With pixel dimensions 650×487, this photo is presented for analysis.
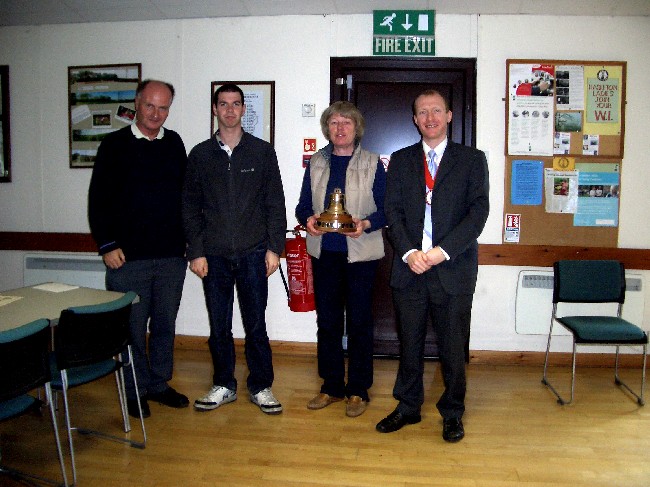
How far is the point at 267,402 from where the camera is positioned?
2.91m

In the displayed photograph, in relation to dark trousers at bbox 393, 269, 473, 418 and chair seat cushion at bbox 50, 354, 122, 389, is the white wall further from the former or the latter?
chair seat cushion at bbox 50, 354, 122, 389

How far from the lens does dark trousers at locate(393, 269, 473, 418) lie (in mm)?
2545

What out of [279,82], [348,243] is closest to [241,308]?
[348,243]

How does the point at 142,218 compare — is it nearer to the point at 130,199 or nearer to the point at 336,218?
the point at 130,199

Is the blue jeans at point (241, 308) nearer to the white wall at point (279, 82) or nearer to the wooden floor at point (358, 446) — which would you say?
the wooden floor at point (358, 446)

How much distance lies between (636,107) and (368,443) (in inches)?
125

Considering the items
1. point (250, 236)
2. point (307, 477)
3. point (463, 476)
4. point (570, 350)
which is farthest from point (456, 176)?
point (570, 350)

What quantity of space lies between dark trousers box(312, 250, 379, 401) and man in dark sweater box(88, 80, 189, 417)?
0.89 m

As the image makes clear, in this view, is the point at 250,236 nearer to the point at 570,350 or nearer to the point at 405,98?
the point at 405,98

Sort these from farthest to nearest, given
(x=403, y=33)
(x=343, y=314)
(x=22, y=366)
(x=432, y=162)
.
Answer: (x=403, y=33) < (x=343, y=314) < (x=432, y=162) < (x=22, y=366)

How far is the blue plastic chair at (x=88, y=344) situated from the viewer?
6.94 feet

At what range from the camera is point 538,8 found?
11.8 feet

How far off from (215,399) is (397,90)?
8.58 ft

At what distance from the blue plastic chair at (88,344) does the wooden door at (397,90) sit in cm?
216
